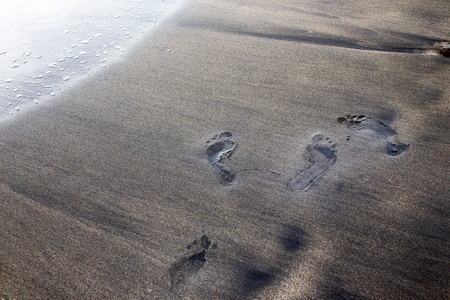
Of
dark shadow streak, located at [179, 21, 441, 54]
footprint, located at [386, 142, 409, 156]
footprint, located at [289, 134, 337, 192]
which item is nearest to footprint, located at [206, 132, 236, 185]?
footprint, located at [289, 134, 337, 192]

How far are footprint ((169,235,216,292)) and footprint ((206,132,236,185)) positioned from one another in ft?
1.25

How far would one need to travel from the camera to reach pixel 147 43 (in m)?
3.01

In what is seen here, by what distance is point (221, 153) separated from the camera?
198 cm

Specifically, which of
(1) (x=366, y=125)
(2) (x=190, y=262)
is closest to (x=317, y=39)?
(1) (x=366, y=125)

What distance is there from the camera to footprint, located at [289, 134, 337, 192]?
177cm

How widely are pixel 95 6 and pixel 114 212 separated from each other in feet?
9.37

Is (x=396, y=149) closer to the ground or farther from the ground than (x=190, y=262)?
farther from the ground

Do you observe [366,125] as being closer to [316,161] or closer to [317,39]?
[316,161]

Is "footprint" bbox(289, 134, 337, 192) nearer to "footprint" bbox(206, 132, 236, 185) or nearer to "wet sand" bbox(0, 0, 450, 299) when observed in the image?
"wet sand" bbox(0, 0, 450, 299)

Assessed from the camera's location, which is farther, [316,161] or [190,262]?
[316,161]

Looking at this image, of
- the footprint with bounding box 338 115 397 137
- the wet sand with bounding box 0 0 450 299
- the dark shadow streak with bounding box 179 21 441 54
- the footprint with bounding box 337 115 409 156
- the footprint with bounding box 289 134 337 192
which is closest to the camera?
the wet sand with bounding box 0 0 450 299

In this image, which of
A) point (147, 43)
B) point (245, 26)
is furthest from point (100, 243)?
point (245, 26)

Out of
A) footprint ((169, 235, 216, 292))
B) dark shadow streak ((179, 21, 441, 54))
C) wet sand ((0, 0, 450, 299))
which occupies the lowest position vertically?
footprint ((169, 235, 216, 292))

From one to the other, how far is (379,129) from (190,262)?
130cm
